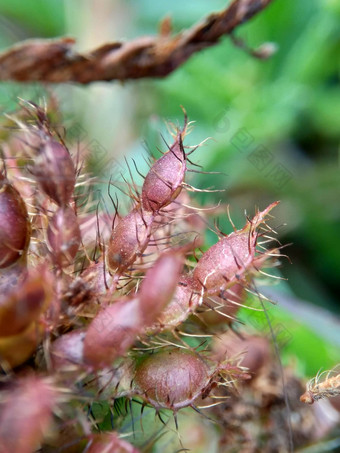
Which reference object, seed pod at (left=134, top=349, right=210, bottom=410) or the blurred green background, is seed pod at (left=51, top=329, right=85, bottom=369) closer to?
seed pod at (left=134, top=349, right=210, bottom=410)

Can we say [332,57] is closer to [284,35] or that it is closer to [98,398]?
[284,35]

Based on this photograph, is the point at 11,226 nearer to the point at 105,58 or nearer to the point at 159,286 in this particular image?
the point at 159,286

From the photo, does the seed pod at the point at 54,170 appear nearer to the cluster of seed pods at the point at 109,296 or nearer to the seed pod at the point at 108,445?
the cluster of seed pods at the point at 109,296

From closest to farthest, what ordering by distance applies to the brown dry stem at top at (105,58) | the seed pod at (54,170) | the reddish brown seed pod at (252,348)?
the seed pod at (54,170) → the reddish brown seed pod at (252,348) → the brown dry stem at top at (105,58)

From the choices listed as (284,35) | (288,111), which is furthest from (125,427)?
(284,35)

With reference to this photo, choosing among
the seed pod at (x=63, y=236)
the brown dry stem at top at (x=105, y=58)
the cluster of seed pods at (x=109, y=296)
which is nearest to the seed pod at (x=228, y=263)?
the cluster of seed pods at (x=109, y=296)

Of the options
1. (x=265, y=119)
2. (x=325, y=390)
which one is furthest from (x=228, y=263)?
(x=265, y=119)

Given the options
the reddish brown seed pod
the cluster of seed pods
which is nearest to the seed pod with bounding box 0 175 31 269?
the cluster of seed pods
